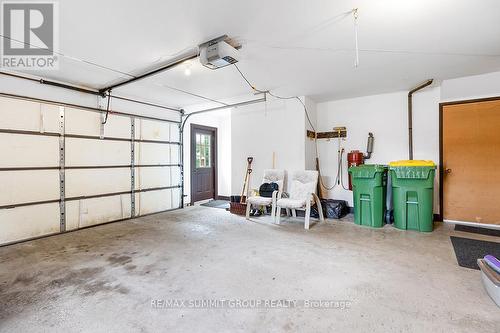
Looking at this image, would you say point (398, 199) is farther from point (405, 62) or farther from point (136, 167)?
point (136, 167)

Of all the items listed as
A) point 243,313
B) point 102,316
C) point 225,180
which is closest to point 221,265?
point 243,313

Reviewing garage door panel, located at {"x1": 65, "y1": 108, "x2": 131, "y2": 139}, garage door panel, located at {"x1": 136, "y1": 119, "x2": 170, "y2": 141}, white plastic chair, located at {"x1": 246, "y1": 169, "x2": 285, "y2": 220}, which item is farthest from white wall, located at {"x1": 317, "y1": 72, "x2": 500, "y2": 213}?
garage door panel, located at {"x1": 65, "y1": 108, "x2": 131, "y2": 139}

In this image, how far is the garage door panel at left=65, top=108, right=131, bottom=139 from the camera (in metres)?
4.07

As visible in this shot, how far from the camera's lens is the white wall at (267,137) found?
5.05 m

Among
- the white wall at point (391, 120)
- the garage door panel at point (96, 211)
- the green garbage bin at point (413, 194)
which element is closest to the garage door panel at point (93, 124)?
the garage door panel at point (96, 211)

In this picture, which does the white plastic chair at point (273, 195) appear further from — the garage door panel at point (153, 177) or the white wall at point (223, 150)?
the white wall at point (223, 150)

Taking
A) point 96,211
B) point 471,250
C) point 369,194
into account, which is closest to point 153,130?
point 96,211

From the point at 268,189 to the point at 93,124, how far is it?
133 inches

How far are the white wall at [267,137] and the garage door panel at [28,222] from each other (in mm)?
3435

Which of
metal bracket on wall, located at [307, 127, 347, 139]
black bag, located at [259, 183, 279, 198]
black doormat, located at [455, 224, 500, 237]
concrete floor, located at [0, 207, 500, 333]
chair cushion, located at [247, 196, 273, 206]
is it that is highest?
metal bracket on wall, located at [307, 127, 347, 139]

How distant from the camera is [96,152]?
4398mm

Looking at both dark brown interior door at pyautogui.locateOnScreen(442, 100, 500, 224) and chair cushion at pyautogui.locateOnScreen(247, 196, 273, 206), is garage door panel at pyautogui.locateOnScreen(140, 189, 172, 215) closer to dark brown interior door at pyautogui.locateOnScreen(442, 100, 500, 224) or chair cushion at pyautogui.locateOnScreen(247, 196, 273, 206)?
chair cushion at pyautogui.locateOnScreen(247, 196, 273, 206)

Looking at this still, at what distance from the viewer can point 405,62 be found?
3316 mm

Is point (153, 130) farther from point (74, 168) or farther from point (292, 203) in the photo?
point (292, 203)
